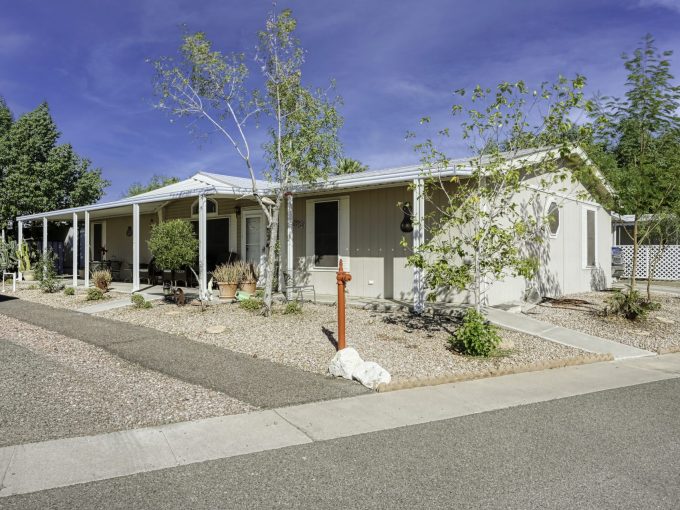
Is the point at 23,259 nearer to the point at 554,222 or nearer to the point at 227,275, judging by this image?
the point at 227,275

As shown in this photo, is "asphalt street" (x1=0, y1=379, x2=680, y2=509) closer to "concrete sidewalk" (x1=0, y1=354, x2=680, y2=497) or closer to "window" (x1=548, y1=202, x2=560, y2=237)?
"concrete sidewalk" (x1=0, y1=354, x2=680, y2=497)

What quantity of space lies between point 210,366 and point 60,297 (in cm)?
969

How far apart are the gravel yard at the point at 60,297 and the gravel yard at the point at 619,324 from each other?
1042 cm

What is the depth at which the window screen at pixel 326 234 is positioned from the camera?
1222 cm

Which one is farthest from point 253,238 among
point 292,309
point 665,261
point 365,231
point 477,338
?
point 665,261

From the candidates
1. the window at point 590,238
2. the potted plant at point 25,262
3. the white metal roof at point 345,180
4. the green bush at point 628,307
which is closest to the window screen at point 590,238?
the window at point 590,238

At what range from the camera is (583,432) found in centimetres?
438

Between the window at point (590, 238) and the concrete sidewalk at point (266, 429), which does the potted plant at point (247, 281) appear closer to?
the concrete sidewalk at point (266, 429)

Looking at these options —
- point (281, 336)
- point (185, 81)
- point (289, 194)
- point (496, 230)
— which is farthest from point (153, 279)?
point (496, 230)

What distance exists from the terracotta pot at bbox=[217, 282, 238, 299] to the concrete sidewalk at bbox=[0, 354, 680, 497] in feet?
22.0

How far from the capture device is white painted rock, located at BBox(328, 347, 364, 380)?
6004mm

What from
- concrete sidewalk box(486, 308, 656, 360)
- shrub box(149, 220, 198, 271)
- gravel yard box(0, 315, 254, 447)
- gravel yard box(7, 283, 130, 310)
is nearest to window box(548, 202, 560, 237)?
concrete sidewalk box(486, 308, 656, 360)

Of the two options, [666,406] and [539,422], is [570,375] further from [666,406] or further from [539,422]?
[539,422]

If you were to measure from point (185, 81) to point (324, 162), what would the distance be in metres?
3.07
